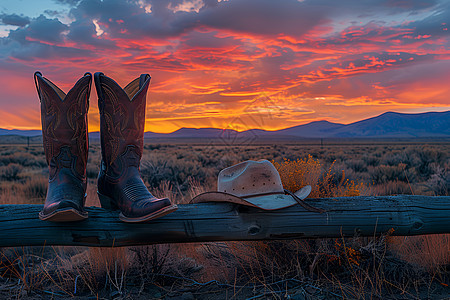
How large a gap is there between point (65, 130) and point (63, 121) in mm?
74

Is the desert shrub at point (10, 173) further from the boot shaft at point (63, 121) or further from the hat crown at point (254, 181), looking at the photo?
the hat crown at point (254, 181)

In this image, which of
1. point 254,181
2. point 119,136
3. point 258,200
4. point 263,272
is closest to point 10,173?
point 119,136

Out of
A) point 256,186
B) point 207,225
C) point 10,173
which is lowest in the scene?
point 10,173

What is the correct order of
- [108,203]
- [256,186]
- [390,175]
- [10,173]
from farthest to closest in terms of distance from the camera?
1. [10,173]
2. [390,175]
3. [108,203]
4. [256,186]

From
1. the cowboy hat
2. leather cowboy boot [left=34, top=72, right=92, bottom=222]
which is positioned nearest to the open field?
the cowboy hat

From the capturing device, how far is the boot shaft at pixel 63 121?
2.79 m

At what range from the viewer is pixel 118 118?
2938mm

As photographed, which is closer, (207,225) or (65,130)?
(207,225)

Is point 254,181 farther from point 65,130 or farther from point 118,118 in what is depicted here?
point 65,130

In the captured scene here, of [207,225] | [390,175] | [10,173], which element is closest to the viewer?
[207,225]

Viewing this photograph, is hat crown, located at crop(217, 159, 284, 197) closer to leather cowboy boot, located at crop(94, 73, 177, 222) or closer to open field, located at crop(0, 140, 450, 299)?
open field, located at crop(0, 140, 450, 299)

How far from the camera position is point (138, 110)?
301 centimetres

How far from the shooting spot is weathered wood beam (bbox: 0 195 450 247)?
264 cm

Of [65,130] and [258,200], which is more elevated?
[65,130]
